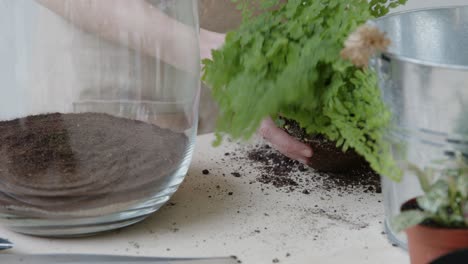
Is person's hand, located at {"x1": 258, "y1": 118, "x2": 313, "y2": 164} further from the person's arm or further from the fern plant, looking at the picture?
the fern plant

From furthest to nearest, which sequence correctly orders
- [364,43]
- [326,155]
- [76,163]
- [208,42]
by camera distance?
1. [208,42]
2. [326,155]
3. [76,163]
4. [364,43]

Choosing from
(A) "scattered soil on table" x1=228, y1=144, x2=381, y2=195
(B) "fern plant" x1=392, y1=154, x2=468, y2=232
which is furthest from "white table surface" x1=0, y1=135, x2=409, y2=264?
(B) "fern plant" x1=392, y1=154, x2=468, y2=232

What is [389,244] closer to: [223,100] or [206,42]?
[223,100]

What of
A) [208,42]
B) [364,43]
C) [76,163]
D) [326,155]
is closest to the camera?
[364,43]

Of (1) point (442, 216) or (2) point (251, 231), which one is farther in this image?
(2) point (251, 231)

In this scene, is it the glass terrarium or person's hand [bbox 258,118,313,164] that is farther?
person's hand [bbox 258,118,313,164]

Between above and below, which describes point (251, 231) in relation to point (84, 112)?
below

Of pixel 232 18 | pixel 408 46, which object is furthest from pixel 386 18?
pixel 232 18

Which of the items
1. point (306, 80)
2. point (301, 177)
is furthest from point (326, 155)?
point (306, 80)

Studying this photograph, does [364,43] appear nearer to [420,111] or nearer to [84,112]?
[420,111]
